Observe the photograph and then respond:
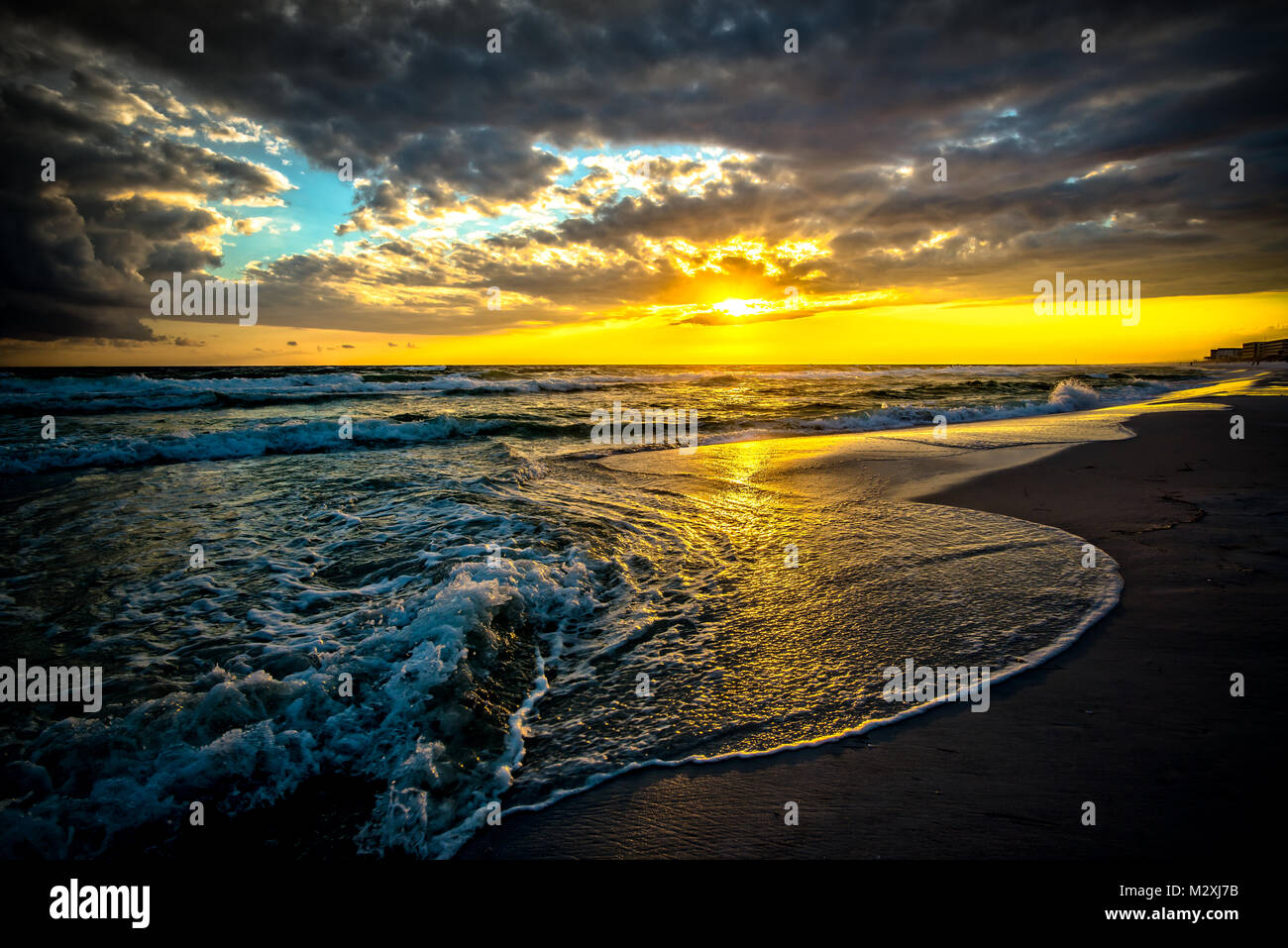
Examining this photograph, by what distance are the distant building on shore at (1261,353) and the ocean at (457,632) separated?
10634 centimetres

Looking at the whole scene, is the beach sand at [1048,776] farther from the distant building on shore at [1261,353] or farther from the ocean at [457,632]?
the distant building on shore at [1261,353]

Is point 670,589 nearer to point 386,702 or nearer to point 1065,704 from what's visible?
point 386,702

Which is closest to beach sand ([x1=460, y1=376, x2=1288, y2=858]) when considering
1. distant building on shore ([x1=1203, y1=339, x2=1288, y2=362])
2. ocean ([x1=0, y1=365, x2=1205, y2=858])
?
ocean ([x1=0, y1=365, x2=1205, y2=858])

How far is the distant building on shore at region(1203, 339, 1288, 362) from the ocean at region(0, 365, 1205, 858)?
10634 cm

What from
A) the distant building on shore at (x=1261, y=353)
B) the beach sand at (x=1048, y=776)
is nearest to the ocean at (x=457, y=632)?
the beach sand at (x=1048, y=776)

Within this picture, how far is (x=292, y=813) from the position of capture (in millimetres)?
2623

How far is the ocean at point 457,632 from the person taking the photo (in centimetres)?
279

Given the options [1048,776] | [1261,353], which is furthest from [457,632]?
[1261,353]

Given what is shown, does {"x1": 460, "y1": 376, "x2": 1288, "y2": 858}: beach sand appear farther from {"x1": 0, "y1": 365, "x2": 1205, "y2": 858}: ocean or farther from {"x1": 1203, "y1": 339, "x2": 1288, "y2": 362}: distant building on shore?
{"x1": 1203, "y1": 339, "x2": 1288, "y2": 362}: distant building on shore

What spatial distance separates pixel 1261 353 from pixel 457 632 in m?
116
